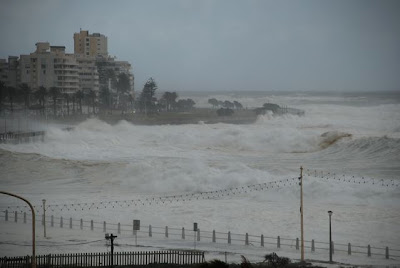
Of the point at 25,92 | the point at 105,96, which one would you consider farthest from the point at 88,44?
the point at 25,92

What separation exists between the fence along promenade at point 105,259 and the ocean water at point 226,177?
183 inches

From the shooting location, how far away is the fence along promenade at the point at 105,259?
16.3 m

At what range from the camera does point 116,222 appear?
2291 centimetres

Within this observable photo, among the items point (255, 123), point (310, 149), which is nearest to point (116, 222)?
point (310, 149)

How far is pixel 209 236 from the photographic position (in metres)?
20.6

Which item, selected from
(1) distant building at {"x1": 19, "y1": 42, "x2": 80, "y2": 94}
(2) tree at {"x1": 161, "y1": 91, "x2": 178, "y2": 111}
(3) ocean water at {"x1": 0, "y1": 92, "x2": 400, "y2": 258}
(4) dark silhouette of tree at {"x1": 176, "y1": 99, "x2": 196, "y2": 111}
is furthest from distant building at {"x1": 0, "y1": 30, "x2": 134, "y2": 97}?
(3) ocean water at {"x1": 0, "y1": 92, "x2": 400, "y2": 258}

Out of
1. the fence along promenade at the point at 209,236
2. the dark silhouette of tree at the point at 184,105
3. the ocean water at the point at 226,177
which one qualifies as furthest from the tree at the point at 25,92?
the fence along promenade at the point at 209,236

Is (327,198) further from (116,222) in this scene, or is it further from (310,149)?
(310,149)

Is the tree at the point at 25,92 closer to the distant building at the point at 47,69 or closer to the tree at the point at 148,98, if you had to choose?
the distant building at the point at 47,69

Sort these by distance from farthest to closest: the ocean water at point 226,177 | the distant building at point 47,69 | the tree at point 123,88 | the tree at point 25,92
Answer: the tree at point 123,88 < the distant building at point 47,69 < the tree at point 25,92 < the ocean water at point 226,177

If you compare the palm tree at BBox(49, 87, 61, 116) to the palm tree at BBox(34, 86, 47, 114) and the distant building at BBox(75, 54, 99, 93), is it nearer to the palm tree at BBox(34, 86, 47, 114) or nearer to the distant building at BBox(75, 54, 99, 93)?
the palm tree at BBox(34, 86, 47, 114)

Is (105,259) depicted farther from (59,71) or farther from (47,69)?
(59,71)

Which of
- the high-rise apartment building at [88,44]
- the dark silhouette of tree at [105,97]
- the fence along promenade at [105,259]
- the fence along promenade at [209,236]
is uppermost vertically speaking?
the high-rise apartment building at [88,44]

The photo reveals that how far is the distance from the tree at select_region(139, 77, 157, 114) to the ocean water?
24.8 m
